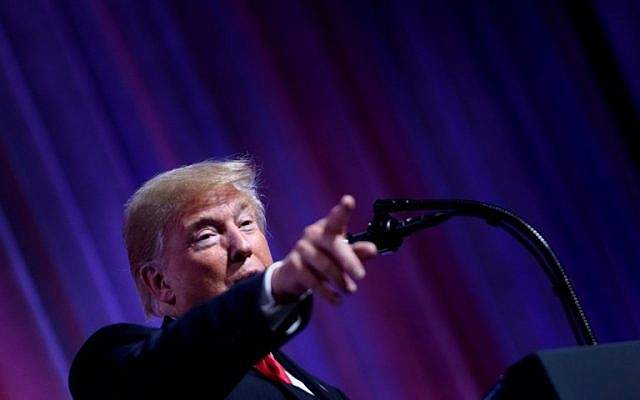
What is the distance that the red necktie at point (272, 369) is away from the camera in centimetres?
172

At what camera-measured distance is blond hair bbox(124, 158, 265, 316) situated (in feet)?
6.63

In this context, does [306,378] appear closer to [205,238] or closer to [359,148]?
[205,238]

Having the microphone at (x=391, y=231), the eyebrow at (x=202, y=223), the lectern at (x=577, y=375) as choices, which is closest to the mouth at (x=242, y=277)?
the eyebrow at (x=202, y=223)

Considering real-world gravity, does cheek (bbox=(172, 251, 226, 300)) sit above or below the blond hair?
below

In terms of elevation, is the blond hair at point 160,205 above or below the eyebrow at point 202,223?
above

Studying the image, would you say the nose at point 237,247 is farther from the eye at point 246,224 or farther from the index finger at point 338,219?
the index finger at point 338,219

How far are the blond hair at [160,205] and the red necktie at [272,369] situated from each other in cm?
36

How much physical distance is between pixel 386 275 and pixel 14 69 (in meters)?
1.25

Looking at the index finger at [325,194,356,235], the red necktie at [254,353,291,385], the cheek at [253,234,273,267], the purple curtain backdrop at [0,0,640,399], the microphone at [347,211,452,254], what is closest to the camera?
the index finger at [325,194,356,235]

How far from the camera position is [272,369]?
178 centimetres

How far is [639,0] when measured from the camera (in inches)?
135

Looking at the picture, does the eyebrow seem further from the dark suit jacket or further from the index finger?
the index finger

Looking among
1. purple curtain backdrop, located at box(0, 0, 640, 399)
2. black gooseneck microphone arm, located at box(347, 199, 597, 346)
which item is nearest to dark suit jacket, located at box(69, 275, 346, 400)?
black gooseneck microphone arm, located at box(347, 199, 597, 346)

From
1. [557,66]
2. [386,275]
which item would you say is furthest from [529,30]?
[386,275]
